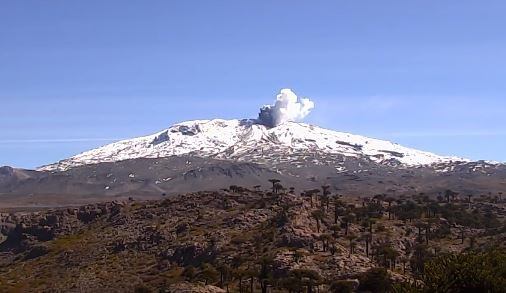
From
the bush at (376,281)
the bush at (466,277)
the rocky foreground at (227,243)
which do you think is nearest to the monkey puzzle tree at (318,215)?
the rocky foreground at (227,243)

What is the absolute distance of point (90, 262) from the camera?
14075 cm

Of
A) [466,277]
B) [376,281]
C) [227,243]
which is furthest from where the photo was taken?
[227,243]

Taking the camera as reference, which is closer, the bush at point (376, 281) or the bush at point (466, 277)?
the bush at point (466, 277)

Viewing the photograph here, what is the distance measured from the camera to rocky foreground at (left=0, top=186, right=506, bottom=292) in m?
114

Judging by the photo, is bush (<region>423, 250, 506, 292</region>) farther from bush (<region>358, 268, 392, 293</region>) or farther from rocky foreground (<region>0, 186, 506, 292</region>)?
rocky foreground (<region>0, 186, 506, 292</region>)

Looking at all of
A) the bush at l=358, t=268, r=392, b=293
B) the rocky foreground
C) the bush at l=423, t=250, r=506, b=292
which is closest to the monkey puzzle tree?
the rocky foreground

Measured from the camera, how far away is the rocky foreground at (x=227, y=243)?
11422 cm

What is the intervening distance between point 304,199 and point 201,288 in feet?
218

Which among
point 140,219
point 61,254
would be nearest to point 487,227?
point 140,219

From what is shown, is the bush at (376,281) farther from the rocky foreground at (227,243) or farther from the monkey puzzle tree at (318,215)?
the monkey puzzle tree at (318,215)

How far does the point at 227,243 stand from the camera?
5320 inches

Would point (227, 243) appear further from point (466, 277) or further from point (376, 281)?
point (466, 277)

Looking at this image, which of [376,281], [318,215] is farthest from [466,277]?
[318,215]

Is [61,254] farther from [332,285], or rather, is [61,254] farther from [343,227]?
[332,285]
